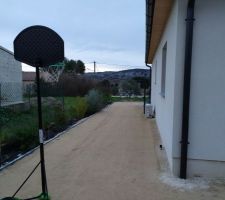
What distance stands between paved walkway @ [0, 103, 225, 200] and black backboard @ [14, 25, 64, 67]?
1871 millimetres

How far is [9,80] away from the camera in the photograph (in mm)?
15711

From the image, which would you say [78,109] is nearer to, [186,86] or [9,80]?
[9,80]

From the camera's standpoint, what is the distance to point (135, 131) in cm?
993

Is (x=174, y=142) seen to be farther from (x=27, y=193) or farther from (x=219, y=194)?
(x=27, y=193)

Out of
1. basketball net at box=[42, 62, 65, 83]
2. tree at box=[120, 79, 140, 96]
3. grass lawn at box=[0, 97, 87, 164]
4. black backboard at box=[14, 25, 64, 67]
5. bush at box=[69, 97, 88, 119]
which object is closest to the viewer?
black backboard at box=[14, 25, 64, 67]

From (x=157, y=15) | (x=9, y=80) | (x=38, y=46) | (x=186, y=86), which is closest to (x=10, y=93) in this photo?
(x=9, y=80)

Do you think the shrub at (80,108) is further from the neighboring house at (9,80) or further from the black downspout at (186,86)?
the black downspout at (186,86)

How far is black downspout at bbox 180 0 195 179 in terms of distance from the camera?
467cm

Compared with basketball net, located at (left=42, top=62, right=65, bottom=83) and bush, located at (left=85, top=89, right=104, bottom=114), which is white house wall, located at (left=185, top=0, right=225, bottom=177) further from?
basketball net, located at (left=42, top=62, right=65, bottom=83)

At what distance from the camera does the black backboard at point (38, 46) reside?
13.4ft

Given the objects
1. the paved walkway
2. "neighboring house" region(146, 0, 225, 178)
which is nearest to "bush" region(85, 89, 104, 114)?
the paved walkway

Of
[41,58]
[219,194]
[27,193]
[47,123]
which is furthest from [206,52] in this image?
[47,123]

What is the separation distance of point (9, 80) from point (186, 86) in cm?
1264

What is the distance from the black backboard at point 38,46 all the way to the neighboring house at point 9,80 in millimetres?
9924
